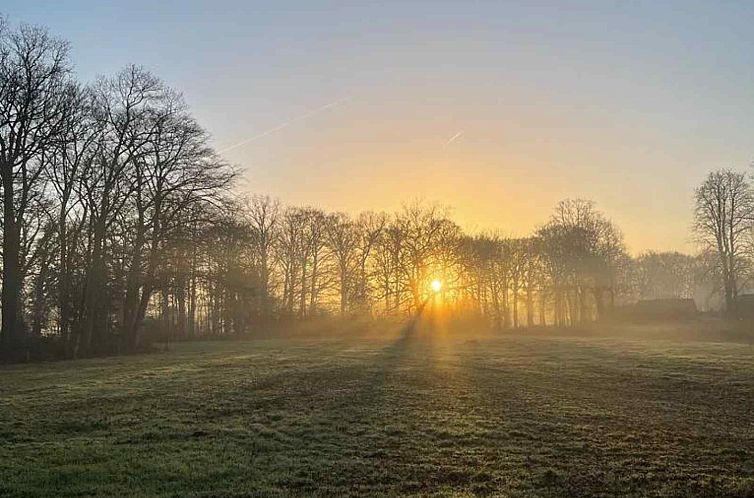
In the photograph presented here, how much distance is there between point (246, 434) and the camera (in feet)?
42.7

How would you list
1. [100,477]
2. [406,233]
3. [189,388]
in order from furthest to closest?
[406,233]
[189,388]
[100,477]

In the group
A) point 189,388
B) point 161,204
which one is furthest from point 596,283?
point 189,388

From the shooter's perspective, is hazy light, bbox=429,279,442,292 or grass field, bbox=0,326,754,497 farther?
hazy light, bbox=429,279,442,292

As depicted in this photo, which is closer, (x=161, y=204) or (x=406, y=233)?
(x=161, y=204)

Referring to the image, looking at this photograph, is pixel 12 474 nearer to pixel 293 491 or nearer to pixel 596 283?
pixel 293 491

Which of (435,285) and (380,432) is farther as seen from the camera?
(435,285)

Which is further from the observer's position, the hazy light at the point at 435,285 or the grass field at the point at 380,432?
the hazy light at the point at 435,285

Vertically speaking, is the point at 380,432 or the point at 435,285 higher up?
the point at 435,285

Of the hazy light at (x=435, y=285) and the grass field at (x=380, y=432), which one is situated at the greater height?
the hazy light at (x=435, y=285)

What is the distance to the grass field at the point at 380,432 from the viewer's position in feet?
31.3

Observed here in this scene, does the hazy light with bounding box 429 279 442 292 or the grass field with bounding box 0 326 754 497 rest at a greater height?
the hazy light with bounding box 429 279 442 292

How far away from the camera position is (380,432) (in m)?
13.3

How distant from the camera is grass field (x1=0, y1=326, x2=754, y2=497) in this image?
9547mm

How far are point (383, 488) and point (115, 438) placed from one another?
6301mm
